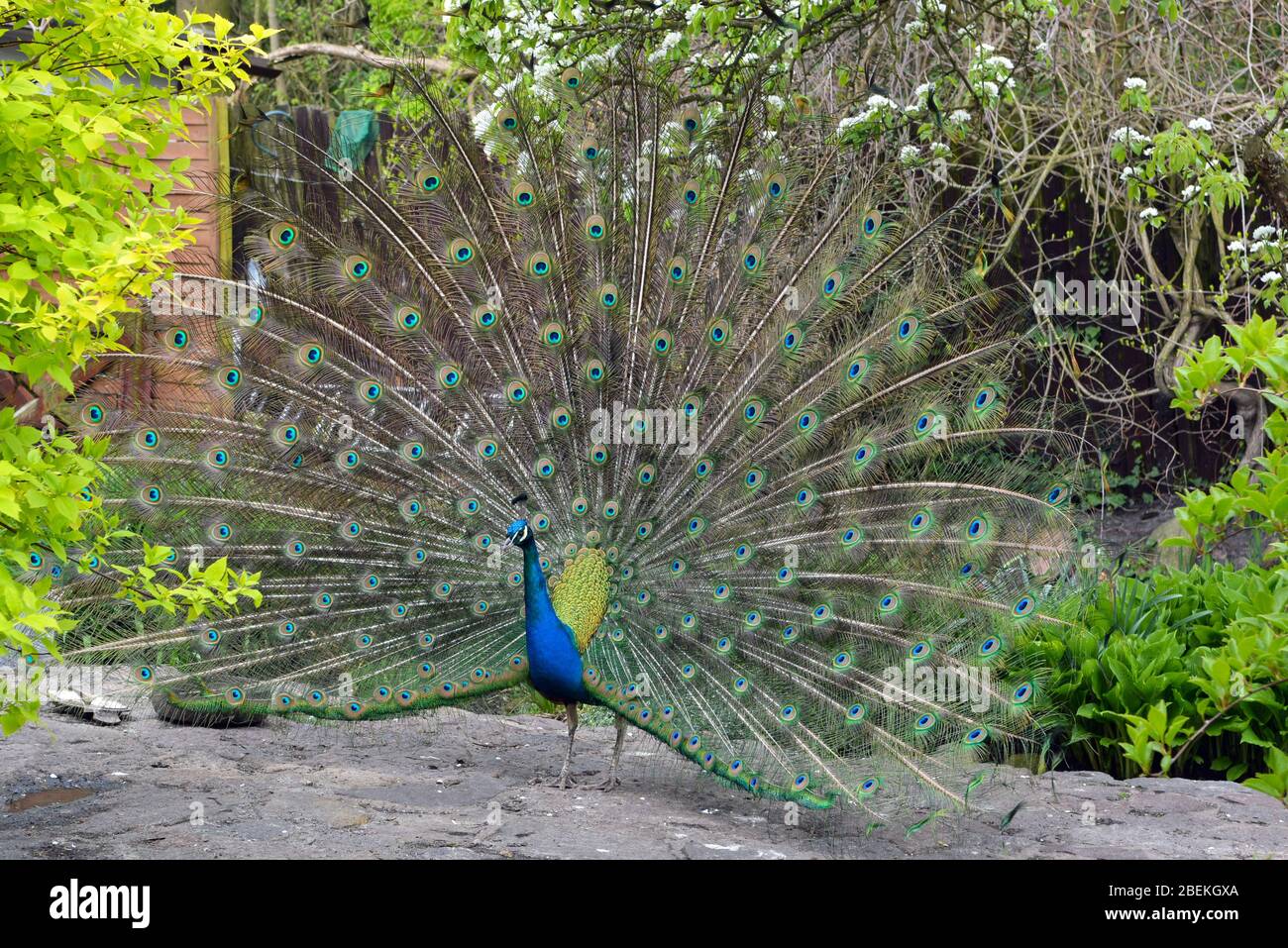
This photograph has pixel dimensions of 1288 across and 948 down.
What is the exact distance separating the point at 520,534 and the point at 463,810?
1100mm

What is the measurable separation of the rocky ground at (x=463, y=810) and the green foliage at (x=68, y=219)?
1.23 metres

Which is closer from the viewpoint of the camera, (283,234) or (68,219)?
(68,219)

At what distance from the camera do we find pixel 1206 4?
22.9 feet

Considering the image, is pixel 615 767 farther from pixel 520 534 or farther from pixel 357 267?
pixel 357 267

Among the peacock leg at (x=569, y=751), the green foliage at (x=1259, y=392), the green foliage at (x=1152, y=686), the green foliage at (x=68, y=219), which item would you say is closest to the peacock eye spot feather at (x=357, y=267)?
the green foliage at (x=68, y=219)

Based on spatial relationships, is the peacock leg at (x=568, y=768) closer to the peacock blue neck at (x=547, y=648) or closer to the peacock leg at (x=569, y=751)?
the peacock leg at (x=569, y=751)

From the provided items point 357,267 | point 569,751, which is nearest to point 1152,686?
point 569,751

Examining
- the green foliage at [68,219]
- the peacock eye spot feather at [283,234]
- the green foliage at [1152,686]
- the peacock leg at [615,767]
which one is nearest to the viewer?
the green foliage at [68,219]

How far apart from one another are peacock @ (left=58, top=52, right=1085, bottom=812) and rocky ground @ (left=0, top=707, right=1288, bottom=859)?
35 centimetres

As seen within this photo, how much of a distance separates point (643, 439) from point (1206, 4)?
13.4 feet

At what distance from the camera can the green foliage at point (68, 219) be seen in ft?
10.7

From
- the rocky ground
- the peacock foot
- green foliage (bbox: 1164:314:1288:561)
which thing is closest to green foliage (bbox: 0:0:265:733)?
the rocky ground

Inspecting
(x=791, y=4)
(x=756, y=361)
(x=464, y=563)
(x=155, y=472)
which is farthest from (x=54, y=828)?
(x=791, y=4)

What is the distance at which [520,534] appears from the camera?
5070mm
